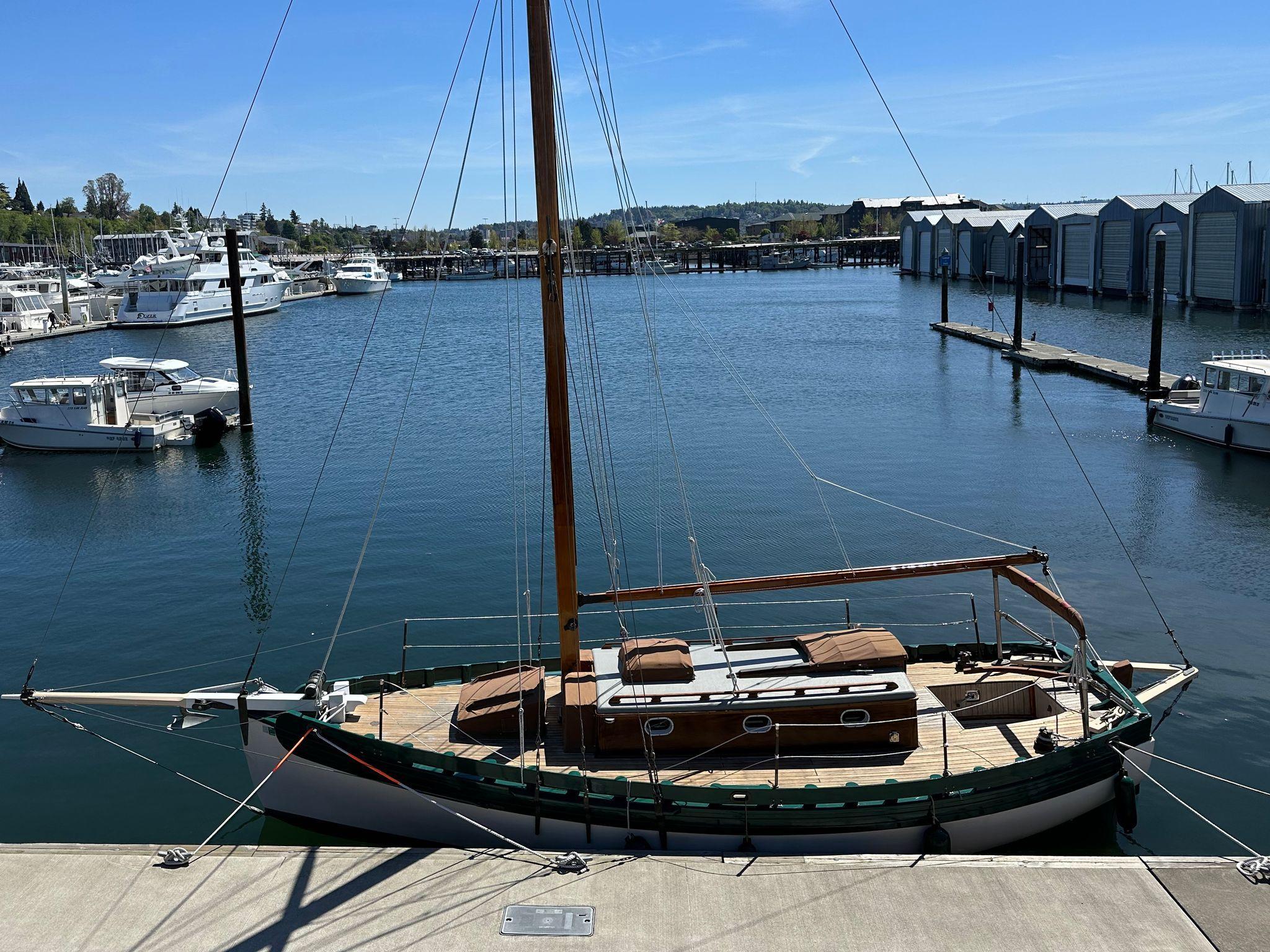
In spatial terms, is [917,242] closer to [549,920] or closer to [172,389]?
[172,389]

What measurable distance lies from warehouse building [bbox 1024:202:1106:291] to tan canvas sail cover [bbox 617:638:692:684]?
10356 cm

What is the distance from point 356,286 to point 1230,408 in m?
129

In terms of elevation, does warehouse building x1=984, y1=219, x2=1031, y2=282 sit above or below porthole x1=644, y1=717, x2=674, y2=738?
above

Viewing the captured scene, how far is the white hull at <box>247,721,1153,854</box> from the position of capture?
44.8ft

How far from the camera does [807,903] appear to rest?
12.0 metres

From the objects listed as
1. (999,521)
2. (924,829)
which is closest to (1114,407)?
(999,521)

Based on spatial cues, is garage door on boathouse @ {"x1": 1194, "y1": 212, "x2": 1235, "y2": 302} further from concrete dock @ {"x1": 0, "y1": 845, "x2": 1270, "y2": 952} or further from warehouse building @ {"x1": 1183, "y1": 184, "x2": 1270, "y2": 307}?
concrete dock @ {"x1": 0, "y1": 845, "x2": 1270, "y2": 952}

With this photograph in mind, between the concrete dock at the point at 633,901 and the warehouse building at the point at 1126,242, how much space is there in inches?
3696

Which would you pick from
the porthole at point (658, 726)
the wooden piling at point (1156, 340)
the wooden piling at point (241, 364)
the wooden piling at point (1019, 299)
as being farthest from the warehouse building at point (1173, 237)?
the porthole at point (658, 726)

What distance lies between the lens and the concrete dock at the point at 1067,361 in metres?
56.6

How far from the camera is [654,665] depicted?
14.7m

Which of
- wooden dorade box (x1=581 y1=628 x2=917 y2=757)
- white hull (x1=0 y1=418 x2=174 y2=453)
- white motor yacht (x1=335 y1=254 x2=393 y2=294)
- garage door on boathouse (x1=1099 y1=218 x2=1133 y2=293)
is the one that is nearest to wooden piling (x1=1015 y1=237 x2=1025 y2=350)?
garage door on boathouse (x1=1099 y1=218 x2=1133 y2=293)

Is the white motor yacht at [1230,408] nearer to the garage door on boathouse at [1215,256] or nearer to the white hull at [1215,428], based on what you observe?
the white hull at [1215,428]

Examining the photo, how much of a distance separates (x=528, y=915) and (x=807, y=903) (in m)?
3.04
